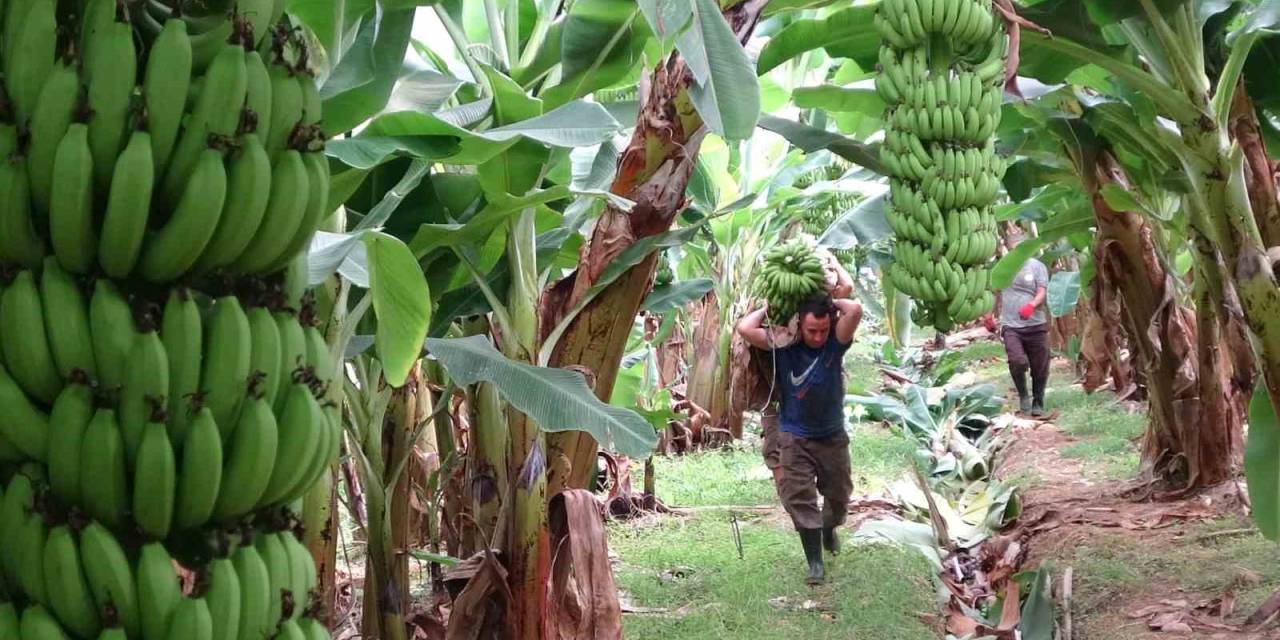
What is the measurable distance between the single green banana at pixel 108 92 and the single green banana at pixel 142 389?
17cm

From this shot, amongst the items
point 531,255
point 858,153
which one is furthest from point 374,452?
point 858,153

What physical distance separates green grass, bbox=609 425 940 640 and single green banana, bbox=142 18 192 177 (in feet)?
10.5

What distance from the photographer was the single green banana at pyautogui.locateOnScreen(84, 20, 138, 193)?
1.09m

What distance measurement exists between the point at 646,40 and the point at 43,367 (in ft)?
6.82

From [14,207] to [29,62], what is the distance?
15 cm

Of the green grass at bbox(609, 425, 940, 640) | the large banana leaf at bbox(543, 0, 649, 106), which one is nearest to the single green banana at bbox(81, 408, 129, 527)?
the large banana leaf at bbox(543, 0, 649, 106)

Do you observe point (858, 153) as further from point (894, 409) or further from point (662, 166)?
point (894, 409)

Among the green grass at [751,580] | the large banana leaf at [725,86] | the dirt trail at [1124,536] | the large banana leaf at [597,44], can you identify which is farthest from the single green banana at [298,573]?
the dirt trail at [1124,536]

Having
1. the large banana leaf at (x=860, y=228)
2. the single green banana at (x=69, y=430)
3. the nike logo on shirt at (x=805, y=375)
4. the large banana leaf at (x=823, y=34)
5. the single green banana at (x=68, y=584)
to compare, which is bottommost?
the single green banana at (x=68, y=584)

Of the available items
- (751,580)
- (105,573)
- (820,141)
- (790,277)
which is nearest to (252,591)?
(105,573)

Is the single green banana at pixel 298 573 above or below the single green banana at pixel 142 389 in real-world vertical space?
below

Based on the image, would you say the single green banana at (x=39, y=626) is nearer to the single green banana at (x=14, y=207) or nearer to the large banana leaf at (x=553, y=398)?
the single green banana at (x=14, y=207)

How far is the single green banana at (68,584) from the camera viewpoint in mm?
1062

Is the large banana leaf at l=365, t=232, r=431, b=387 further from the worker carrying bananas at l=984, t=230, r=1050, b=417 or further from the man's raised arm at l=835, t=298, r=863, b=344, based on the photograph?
the worker carrying bananas at l=984, t=230, r=1050, b=417
